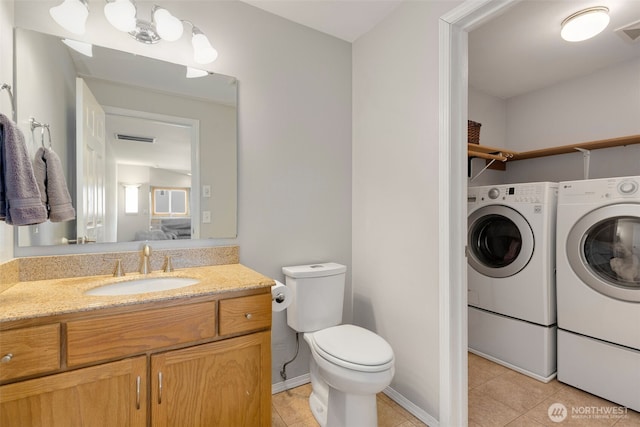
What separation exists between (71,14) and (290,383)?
2223 mm

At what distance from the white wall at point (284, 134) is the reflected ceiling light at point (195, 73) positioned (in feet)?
0.18

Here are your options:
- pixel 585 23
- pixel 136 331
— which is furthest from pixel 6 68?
pixel 585 23

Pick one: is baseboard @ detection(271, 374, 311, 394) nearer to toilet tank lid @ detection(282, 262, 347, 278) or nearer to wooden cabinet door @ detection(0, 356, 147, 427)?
toilet tank lid @ detection(282, 262, 347, 278)

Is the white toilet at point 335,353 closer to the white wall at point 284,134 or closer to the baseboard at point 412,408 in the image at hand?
the white wall at point 284,134

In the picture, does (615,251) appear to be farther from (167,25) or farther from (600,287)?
(167,25)

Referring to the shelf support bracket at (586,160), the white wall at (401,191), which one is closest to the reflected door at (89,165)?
the white wall at (401,191)

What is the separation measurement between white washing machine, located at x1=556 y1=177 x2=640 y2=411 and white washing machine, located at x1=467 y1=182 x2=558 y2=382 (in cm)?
8

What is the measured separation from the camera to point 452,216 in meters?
1.49

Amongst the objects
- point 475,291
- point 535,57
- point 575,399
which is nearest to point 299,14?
point 535,57

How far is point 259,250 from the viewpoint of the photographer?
71.1 inches

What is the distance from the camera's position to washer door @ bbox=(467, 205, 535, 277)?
6.96 feet

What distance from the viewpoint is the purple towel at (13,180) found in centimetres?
97

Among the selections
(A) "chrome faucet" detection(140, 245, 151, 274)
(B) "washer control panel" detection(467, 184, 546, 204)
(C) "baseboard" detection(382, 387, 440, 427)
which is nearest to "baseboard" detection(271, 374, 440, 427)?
(C) "baseboard" detection(382, 387, 440, 427)

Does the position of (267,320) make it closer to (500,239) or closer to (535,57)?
(500,239)
